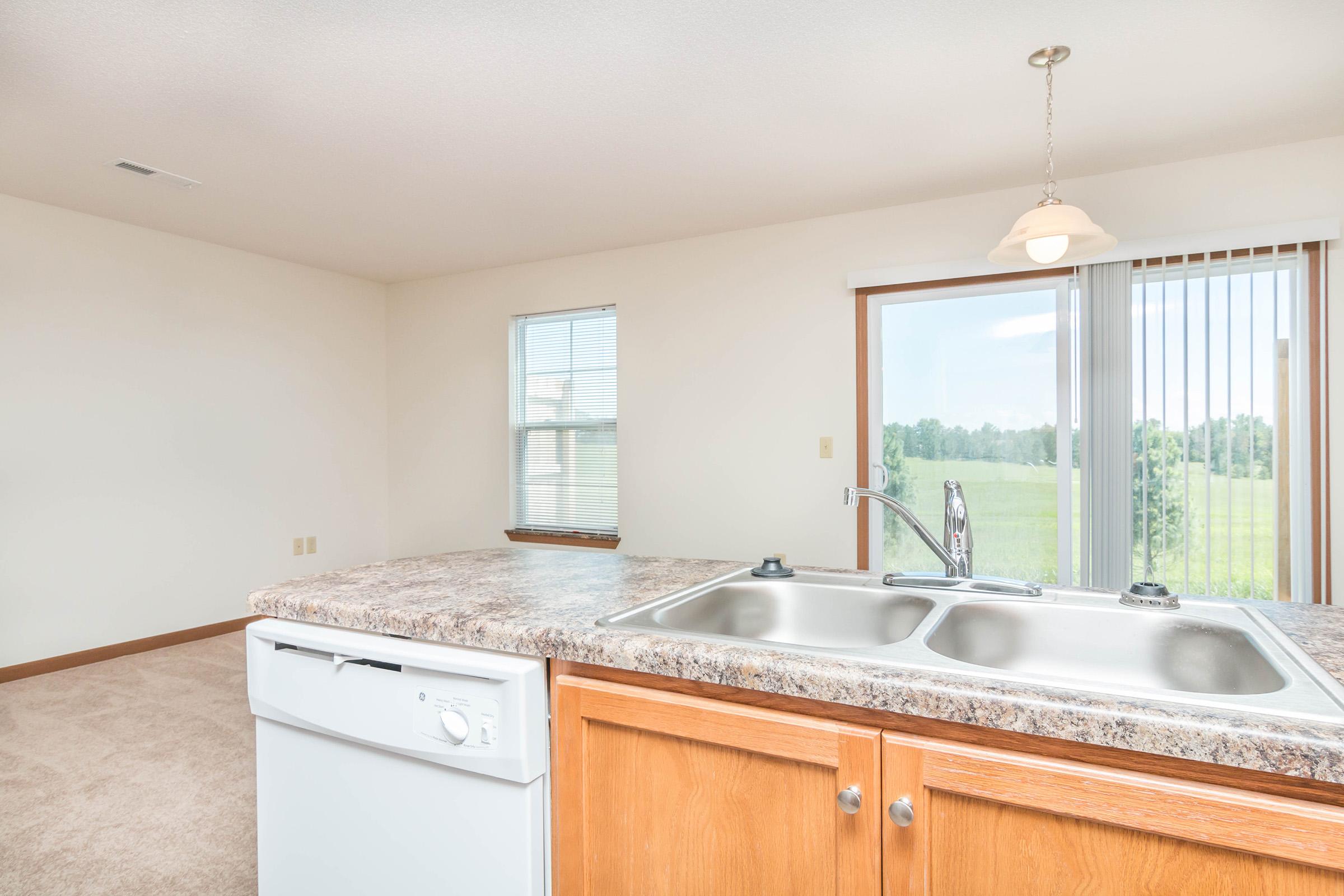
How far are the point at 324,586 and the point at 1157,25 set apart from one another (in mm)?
2635

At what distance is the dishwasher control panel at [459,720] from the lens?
1074 mm

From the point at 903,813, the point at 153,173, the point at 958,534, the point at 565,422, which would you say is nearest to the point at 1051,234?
the point at 958,534

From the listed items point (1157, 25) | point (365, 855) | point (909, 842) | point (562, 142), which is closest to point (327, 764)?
point (365, 855)

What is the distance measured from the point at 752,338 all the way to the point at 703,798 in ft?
10.3

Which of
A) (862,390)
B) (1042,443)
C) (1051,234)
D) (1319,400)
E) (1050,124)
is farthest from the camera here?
(862,390)

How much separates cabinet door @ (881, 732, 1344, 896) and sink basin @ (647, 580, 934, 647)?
0.50 metres

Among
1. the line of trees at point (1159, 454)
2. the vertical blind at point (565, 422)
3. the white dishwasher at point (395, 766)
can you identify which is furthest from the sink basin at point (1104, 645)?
the vertical blind at point (565, 422)

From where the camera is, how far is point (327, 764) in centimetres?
127

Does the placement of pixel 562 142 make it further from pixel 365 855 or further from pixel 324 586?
pixel 365 855

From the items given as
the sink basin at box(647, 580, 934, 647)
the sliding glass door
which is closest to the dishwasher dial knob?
the sink basin at box(647, 580, 934, 647)

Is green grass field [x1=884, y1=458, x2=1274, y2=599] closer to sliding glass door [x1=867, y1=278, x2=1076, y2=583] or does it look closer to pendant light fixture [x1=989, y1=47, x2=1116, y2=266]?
sliding glass door [x1=867, y1=278, x2=1076, y2=583]

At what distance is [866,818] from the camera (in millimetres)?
877

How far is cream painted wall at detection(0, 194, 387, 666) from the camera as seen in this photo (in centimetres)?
344

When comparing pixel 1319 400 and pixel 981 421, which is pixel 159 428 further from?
pixel 1319 400
